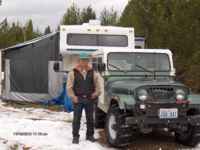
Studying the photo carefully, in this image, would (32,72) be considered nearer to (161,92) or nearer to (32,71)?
(32,71)

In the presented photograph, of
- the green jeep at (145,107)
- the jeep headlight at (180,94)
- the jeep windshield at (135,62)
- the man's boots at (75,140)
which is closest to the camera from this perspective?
the green jeep at (145,107)

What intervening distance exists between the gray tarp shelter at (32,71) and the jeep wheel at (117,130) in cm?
878

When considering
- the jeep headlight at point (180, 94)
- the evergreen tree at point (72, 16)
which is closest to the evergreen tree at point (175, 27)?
the jeep headlight at point (180, 94)

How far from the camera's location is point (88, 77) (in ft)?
33.0

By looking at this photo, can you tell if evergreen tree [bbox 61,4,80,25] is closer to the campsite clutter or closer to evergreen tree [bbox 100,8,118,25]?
evergreen tree [bbox 100,8,118,25]

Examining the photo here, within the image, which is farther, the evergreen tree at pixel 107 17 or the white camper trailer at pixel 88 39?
the evergreen tree at pixel 107 17

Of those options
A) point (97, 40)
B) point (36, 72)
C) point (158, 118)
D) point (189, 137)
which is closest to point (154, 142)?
point (189, 137)

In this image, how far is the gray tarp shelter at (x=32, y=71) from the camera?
19.1m

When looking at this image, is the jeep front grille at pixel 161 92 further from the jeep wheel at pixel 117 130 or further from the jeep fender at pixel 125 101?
the jeep wheel at pixel 117 130

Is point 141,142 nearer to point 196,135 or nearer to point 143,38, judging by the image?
point 196,135

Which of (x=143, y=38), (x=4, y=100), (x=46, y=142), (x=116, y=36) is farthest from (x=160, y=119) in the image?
(x=4, y=100)

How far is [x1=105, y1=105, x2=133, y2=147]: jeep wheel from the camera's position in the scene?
947cm

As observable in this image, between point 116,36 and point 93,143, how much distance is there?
7478 mm

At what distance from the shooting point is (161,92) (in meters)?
9.55
